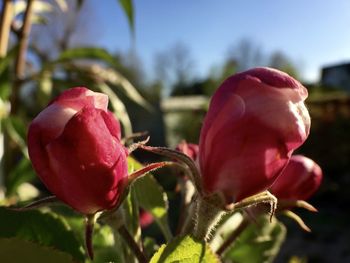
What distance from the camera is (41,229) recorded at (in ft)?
1.17

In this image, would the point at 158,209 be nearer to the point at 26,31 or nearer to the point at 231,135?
the point at 231,135

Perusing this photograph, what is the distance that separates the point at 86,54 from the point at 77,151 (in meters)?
0.82

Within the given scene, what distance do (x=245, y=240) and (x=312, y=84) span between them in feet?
23.0

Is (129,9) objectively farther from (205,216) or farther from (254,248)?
(205,216)

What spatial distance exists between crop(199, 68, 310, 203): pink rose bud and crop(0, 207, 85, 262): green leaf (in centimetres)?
14

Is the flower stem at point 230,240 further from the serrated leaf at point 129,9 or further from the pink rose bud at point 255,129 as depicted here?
the serrated leaf at point 129,9

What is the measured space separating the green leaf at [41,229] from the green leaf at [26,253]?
3.2 inches

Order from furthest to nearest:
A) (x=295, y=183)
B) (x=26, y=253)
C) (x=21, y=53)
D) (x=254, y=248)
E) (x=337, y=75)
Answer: (x=337, y=75), (x=21, y=53), (x=254, y=248), (x=295, y=183), (x=26, y=253)

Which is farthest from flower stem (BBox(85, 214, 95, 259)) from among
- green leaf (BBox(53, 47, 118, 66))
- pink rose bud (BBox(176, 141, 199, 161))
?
green leaf (BBox(53, 47, 118, 66))

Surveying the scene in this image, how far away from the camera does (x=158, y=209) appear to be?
0.41 metres

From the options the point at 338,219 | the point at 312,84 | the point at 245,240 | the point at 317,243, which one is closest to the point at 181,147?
the point at 245,240

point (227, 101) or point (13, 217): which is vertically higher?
point (227, 101)

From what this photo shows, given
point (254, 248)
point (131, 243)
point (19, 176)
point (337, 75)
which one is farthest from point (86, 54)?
point (337, 75)

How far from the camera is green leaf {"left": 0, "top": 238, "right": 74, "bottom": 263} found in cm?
26
